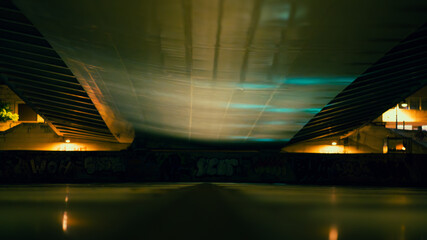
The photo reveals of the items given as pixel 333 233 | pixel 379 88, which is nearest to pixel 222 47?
pixel 379 88

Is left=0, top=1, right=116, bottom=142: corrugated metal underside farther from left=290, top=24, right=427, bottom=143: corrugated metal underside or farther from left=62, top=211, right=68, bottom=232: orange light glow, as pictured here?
left=290, top=24, right=427, bottom=143: corrugated metal underside

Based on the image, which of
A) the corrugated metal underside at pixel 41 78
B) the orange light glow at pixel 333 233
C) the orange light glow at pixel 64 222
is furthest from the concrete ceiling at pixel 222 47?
the orange light glow at pixel 333 233

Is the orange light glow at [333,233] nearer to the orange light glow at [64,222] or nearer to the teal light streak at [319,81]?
the orange light glow at [64,222]

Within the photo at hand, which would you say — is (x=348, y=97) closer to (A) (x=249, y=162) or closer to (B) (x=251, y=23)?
(A) (x=249, y=162)

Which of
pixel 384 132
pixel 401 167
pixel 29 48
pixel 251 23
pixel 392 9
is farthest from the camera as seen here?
pixel 384 132

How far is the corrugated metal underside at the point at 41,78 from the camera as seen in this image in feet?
70.4

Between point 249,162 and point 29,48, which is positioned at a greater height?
point 29,48

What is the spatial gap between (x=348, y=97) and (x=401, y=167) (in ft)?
16.3

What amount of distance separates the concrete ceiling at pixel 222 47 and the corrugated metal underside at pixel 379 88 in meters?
1.91

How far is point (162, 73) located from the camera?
21531mm

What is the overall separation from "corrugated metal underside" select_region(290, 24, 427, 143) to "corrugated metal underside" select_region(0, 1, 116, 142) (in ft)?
48.2

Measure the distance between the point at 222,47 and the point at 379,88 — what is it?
13006 millimetres

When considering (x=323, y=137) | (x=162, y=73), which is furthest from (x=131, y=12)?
(x=323, y=137)

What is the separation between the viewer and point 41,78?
28766 millimetres
